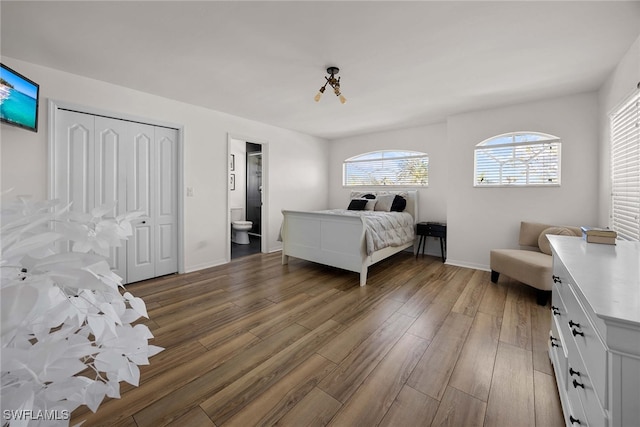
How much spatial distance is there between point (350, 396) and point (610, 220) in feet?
10.7

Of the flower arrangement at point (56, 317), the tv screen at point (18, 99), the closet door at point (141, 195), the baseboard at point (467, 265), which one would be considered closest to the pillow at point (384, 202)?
the baseboard at point (467, 265)

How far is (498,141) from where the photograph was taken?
3867 millimetres

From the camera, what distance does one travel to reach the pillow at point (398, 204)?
475cm

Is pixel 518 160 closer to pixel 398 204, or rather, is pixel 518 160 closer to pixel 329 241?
pixel 398 204

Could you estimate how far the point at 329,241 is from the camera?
3.70 m

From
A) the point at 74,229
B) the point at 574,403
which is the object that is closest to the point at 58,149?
the point at 74,229

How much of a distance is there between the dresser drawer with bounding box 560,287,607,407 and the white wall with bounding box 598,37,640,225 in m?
2.17

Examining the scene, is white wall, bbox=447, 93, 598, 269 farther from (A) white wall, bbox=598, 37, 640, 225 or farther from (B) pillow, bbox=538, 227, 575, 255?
(B) pillow, bbox=538, 227, 575, 255

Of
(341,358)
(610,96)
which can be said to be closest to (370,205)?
(610,96)

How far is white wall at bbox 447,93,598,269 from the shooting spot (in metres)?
3.29

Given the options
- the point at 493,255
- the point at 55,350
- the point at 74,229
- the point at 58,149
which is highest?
the point at 58,149

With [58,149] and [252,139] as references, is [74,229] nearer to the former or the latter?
[58,149]

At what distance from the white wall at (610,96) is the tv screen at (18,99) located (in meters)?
4.92

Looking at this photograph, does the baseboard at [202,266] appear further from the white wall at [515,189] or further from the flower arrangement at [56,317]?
the flower arrangement at [56,317]
